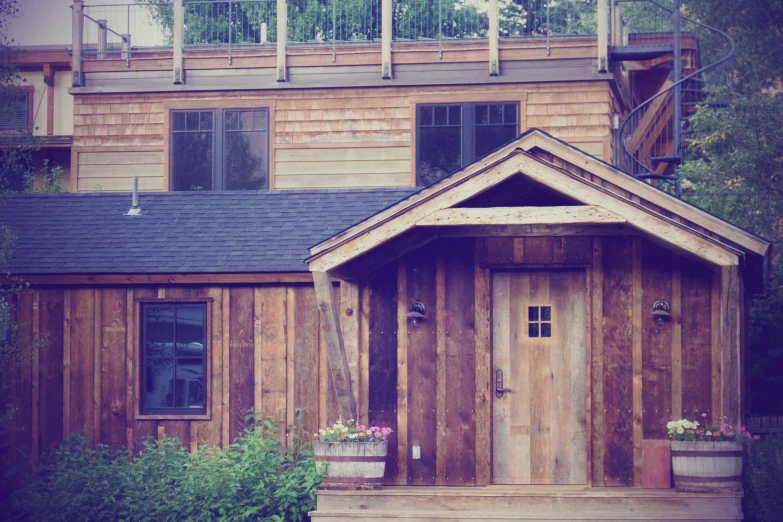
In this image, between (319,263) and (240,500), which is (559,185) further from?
(240,500)

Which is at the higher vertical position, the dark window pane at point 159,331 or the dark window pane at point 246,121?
the dark window pane at point 246,121

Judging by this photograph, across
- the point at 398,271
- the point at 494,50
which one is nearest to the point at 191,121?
the point at 494,50

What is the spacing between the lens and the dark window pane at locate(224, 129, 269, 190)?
15039mm

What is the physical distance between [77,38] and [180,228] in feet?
13.8

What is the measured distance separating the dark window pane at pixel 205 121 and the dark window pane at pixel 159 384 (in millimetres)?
4221

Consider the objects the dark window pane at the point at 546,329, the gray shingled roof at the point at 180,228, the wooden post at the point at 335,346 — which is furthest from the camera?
the gray shingled roof at the point at 180,228

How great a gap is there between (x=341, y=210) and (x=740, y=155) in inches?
232

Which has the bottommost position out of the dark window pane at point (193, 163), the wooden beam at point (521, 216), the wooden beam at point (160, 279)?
the wooden beam at point (160, 279)

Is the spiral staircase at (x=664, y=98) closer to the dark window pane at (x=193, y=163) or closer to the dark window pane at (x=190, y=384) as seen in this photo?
the dark window pane at (x=193, y=163)

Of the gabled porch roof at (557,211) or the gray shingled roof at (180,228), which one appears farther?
the gray shingled roof at (180,228)

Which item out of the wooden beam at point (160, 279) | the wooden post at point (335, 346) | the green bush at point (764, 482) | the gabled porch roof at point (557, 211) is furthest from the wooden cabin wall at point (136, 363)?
the green bush at point (764, 482)

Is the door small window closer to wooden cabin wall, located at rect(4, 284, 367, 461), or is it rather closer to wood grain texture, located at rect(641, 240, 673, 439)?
wood grain texture, located at rect(641, 240, 673, 439)

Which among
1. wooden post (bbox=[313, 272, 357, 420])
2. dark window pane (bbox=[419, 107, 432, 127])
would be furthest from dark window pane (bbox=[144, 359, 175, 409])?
dark window pane (bbox=[419, 107, 432, 127])

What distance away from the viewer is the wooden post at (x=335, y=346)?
1014 cm
